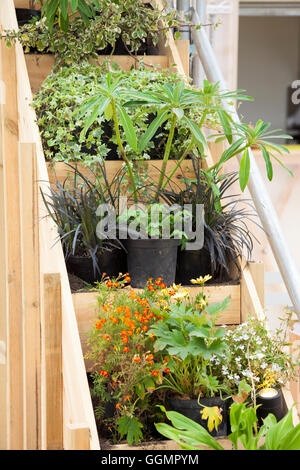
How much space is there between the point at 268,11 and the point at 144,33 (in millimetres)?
2967

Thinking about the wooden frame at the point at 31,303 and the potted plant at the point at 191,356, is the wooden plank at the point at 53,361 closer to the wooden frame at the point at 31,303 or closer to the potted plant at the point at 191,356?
the wooden frame at the point at 31,303

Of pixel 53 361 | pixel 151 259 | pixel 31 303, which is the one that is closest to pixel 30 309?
pixel 31 303

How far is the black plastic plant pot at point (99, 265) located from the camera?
215 centimetres

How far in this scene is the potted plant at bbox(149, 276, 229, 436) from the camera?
1799mm

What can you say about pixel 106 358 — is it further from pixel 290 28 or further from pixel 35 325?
pixel 290 28

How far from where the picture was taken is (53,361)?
2.00 metres

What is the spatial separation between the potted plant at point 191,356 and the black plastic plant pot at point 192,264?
351mm

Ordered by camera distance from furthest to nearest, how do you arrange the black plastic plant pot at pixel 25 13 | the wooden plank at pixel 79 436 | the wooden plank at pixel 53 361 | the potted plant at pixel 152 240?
the black plastic plant pot at pixel 25 13, the potted plant at pixel 152 240, the wooden plank at pixel 53 361, the wooden plank at pixel 79 436

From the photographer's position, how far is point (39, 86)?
2.90 metres

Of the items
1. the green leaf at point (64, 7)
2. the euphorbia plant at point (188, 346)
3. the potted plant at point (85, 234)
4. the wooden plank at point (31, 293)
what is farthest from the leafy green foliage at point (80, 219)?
the green leaf at point (64, 7)

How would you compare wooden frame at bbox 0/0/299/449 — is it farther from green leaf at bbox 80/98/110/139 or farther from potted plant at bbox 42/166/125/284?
green leaf at bbox 80/98/110/139

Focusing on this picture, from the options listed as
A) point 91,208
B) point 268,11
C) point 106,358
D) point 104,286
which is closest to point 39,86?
point 91,208

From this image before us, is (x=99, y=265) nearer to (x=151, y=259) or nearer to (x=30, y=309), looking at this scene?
(x=151, y=259)

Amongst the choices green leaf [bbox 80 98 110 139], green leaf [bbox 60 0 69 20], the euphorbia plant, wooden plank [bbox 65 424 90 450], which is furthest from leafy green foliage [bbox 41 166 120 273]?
green leaf [bbox 60 0 69 20]
